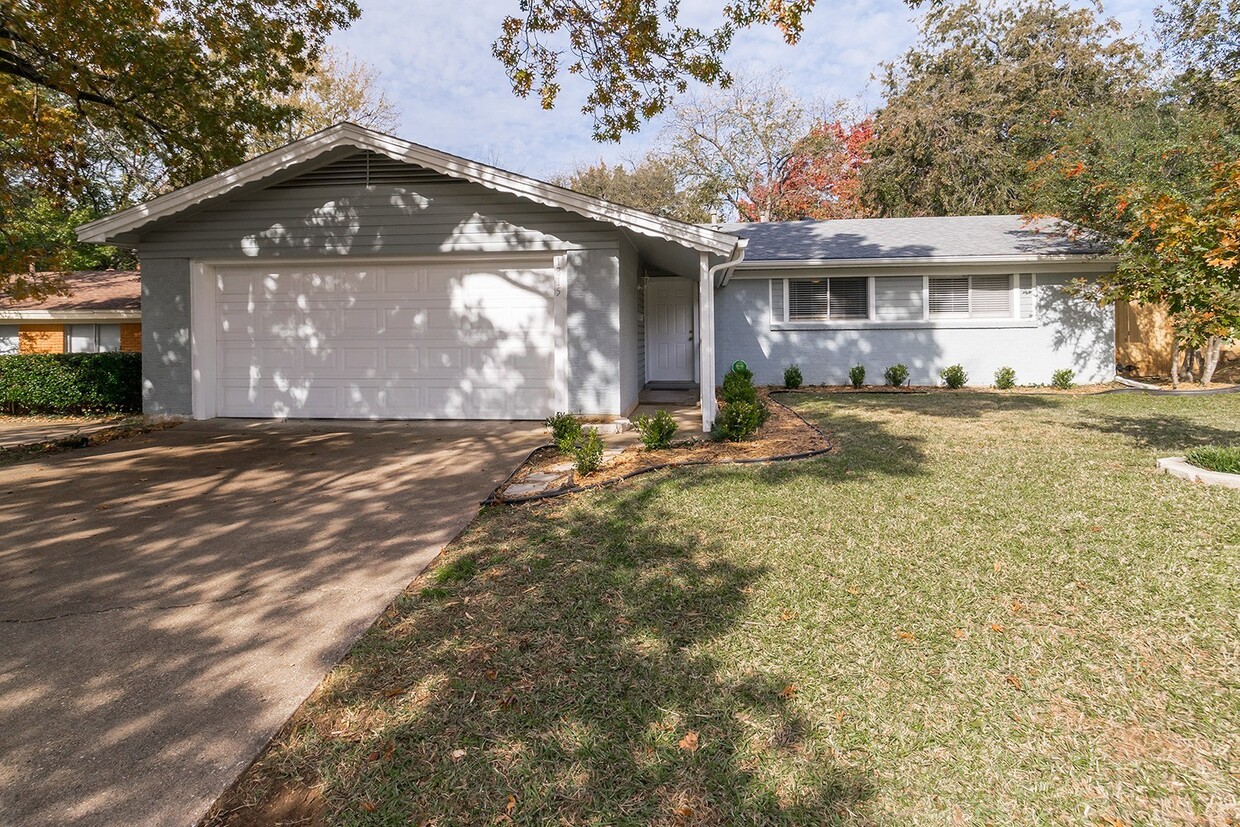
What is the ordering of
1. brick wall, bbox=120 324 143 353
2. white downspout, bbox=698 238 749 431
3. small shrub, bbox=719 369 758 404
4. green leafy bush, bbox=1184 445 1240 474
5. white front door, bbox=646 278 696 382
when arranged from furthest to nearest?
white front door, bbox=646 278 696 382
brick wall, bbox=120 324 143 353
white downspout, bbox=698 238 749 431
small shrub, bbox=719 369 758 404
green leafy bush, bbox=1184 445 1240 474

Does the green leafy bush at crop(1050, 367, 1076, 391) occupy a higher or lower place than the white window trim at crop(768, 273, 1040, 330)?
lower

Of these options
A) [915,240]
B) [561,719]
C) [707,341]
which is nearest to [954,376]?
[915,240]

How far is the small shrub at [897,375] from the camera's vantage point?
13.4m

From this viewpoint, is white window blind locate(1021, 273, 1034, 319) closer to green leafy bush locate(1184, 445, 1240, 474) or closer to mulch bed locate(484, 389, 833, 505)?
mulch bed locate(484, 389, 833, 505)

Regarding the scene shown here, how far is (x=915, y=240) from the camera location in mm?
14336

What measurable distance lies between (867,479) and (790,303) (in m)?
8.70

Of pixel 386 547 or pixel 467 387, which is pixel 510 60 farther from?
pixel 386 547

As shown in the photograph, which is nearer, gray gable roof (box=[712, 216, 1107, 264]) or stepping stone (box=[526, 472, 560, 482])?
stepping stone (box=[526, 472, 560, 482])

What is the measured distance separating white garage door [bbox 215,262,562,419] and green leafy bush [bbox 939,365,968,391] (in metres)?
8.53

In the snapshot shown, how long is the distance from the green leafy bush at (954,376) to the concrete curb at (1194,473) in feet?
24.8

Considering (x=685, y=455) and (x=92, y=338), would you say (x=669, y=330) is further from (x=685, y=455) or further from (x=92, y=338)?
(x=92, y=338)

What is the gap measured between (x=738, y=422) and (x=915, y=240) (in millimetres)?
9503

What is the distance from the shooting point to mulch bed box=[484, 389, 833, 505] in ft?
19.0

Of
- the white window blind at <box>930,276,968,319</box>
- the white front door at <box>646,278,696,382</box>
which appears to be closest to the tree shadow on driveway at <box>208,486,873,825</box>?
the white front door at <box>646,278,696,382</box>
